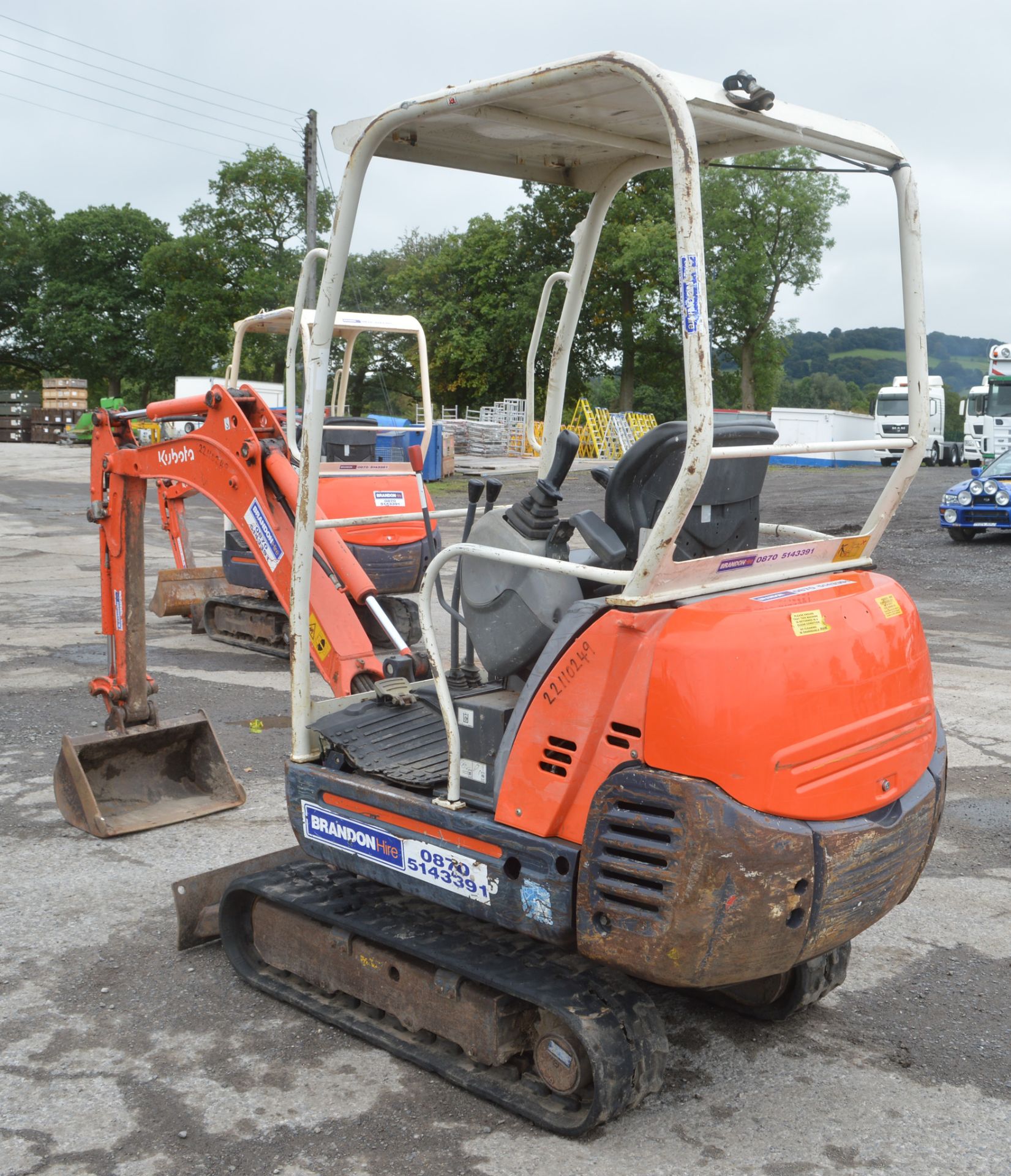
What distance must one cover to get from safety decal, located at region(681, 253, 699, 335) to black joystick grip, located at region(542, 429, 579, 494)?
73 cm

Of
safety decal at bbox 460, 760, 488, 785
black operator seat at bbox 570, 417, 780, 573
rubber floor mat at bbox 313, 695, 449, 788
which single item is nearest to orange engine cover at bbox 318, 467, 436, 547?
rubber floor mat at bbox 313, 695, 449, 788

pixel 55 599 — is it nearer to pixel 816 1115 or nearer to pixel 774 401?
pixel 816 1115

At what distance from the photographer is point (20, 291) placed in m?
60.0

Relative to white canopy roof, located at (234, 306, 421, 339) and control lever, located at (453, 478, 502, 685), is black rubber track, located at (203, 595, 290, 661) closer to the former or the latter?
white canopy roof, located at (234, 306, 421, 339)

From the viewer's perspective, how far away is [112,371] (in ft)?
192

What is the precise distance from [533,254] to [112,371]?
4773 cm

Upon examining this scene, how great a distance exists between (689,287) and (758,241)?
8877 mm

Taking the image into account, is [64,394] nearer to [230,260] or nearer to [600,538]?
[230,260]

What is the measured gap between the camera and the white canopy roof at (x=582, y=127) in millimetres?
2910

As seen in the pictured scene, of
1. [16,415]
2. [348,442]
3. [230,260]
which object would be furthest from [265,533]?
[230,260]

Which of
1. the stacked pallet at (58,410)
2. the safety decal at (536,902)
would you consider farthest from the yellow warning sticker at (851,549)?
the stacked pallet at (58,410)

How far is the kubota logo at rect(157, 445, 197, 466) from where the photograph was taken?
555 centimetres

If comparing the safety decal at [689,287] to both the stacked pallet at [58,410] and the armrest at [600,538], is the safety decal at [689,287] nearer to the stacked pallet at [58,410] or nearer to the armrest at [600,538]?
the armrest at [600,538]

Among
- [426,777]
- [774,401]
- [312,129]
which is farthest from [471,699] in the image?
[774,401]
